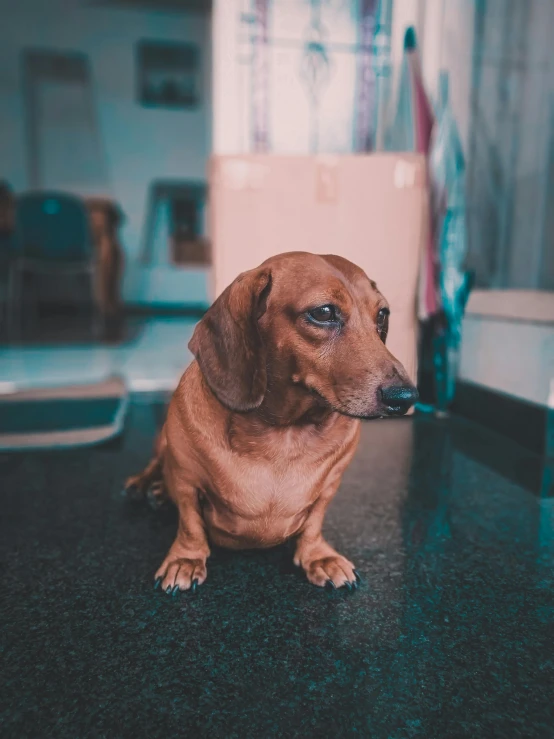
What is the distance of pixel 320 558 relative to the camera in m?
0.97

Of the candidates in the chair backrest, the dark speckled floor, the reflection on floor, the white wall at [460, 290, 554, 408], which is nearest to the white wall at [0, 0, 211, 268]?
the chair backrest

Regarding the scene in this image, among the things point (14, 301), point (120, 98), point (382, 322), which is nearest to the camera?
point (382, 322)

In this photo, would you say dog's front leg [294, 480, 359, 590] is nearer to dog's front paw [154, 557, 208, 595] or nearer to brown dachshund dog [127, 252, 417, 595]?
brown dachshund dog [127, 252, 417, 595]

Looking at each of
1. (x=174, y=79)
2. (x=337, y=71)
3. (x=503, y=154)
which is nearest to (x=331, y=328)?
(x=337, y=71)

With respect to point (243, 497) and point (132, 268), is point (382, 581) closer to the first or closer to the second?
point (243, 497)

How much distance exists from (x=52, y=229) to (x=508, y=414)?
12.3ft

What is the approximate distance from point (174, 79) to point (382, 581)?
19.9 feet

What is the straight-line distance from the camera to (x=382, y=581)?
0.96m

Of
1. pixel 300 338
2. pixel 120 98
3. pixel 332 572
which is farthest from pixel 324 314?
pixel 120 98

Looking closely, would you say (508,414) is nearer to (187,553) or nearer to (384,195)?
(384,195)

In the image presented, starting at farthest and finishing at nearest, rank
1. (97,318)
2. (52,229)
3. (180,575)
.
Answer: (97,318) → (52,229) → (180,575)

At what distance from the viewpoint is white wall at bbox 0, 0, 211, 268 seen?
5504 millimetres

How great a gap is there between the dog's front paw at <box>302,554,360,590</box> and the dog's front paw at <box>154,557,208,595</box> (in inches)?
7.3

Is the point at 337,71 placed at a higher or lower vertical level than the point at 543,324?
higher
